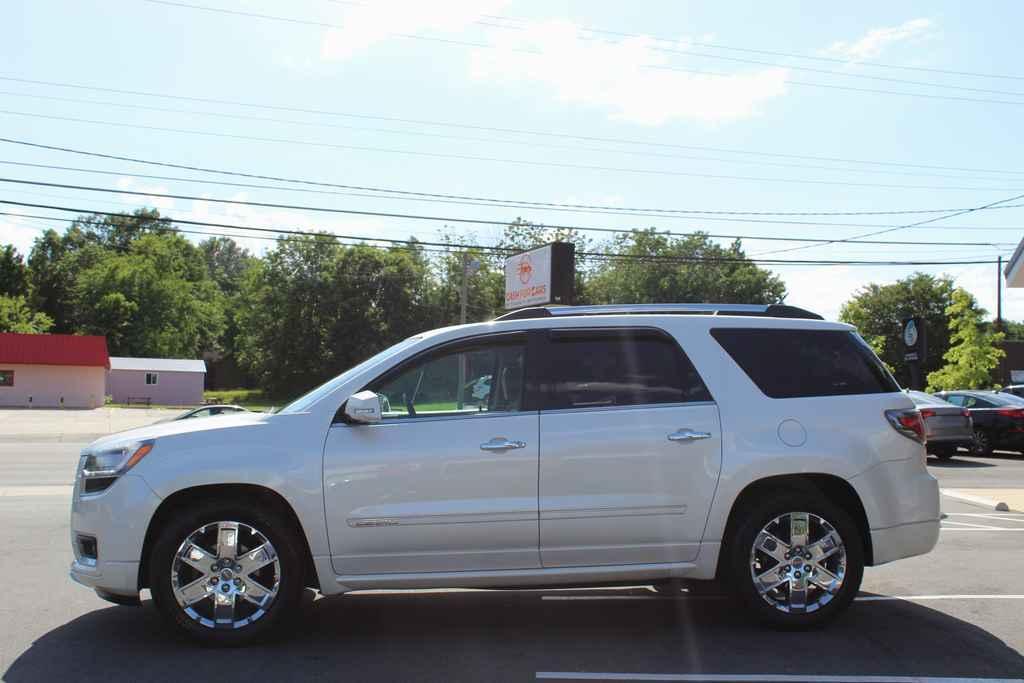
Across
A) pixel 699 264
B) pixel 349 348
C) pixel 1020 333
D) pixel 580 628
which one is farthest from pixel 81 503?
pixel 1020 333

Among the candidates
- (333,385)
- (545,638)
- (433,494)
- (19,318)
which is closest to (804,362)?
(545,638)

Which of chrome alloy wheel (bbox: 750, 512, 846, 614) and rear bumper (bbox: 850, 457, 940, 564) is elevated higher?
rear bumper (bbox: 850, 457, 940, 564)

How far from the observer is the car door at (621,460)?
17.5 feet

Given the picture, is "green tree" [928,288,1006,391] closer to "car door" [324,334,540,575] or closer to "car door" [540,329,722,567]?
"car door" [540,329,722,567]

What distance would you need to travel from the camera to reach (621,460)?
538 cm

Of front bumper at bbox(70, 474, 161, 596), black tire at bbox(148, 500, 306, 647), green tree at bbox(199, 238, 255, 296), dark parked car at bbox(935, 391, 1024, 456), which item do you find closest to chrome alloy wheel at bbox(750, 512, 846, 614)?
black tire at bbox(148, 500, 306, 647)

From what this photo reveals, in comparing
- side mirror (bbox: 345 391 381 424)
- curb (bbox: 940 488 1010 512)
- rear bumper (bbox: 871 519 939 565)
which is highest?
side mirror (bbox: 345 391 381 424)

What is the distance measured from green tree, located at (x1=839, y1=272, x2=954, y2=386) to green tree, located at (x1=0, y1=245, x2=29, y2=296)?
2689 inches

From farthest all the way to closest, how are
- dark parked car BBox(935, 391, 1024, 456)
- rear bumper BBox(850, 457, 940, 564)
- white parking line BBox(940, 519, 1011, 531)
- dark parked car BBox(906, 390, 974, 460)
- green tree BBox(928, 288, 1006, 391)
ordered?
green tree BBox(928, 288, 1006, 391)
dark parked car BBox(935, 391, 1024, 456)
dark parked car BBox(906, 390, 974, 460)
white parking line BBox(940, 519, 1011, 531)
rear bumper BBox(850, 457, 940, 564)

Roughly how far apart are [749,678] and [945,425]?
16.4 metres

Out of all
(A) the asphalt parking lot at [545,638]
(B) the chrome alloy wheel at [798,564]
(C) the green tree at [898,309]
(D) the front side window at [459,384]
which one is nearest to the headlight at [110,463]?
(A) the asphalt parking lot at [545,638]

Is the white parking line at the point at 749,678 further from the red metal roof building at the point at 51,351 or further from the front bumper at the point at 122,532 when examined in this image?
the red metal roof building at the point at 51,351

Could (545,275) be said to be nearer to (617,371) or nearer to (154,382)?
(617,371)

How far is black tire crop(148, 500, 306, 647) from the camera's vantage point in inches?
203
